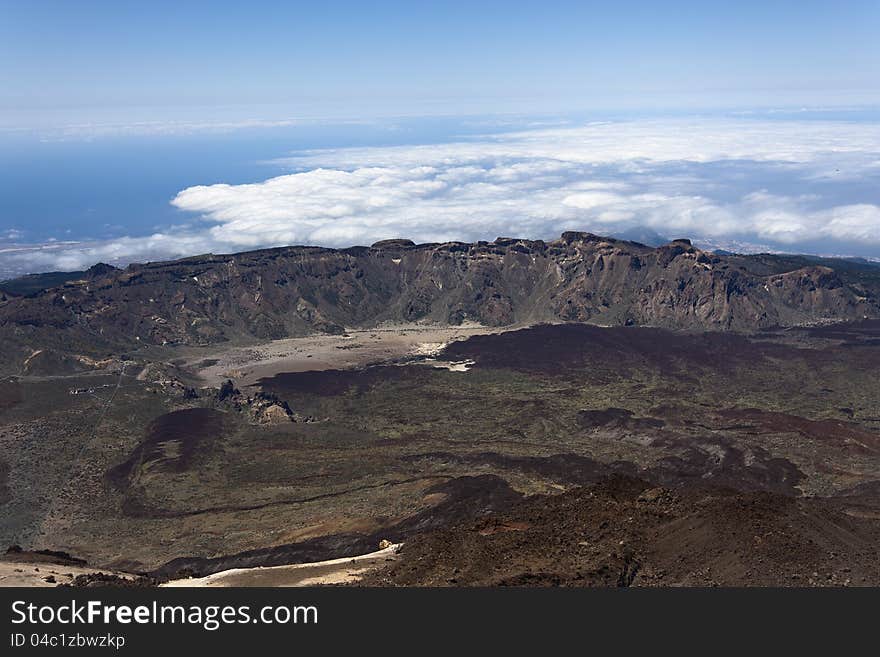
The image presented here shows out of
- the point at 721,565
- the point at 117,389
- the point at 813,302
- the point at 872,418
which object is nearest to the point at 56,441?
the point at 117,389

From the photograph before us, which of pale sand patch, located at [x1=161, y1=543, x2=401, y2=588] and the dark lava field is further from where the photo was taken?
pale sand patch, located at [x1=161, y1=543, x2=401, y2=588]

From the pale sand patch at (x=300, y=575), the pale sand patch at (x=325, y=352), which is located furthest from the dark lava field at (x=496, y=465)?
the pale sand patch at (x=325, y=352)

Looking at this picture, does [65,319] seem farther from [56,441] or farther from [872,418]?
[872,418]

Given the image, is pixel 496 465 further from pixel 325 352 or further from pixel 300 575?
pixel 325 352

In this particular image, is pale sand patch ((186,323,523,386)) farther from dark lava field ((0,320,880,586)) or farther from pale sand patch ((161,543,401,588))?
pale sand patch ((161,543,401,588))

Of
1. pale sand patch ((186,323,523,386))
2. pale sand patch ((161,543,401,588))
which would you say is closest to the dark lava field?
pale sand patch ((161,543,401,588))

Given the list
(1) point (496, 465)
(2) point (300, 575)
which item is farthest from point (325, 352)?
(2) point (300, 575)

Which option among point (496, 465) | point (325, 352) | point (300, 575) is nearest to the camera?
point (300, 575)
